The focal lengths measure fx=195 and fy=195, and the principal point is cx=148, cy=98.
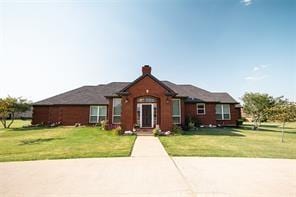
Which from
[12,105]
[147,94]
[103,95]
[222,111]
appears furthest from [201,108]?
[12,105]

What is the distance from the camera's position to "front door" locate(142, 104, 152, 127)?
20.0 m

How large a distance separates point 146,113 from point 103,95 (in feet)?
35.1

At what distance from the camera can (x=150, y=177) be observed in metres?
6.43

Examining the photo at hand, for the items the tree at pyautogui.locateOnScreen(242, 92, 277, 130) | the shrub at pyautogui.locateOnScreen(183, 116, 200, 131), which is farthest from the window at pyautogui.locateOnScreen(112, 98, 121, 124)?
the tree at pyautogui.locateOnScreen(242, 92, 277, 130)

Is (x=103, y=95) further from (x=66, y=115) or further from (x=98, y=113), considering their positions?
(x=66, y=115)

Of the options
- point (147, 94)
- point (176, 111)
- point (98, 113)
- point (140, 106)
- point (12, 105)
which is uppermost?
point (147, 94)

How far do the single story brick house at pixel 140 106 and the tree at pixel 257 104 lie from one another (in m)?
1.62

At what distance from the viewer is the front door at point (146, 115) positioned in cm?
2002

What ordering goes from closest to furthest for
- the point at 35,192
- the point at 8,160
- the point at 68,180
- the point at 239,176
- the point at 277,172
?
the point at 35,192
the point at 68,180
the point at 239,176
the point at 277,172
the point at 8,160

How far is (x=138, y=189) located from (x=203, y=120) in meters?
21.9

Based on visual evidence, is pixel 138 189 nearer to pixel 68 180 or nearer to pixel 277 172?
pixel 68 180

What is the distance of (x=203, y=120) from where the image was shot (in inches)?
1020

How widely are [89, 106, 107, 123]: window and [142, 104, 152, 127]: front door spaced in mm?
8075

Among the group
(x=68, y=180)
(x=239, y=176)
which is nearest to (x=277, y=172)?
(x=239, y=176)
